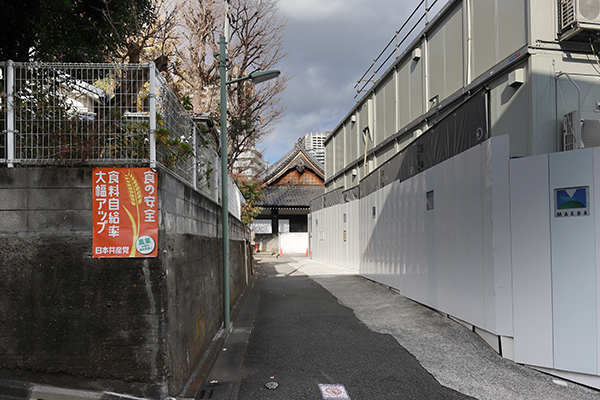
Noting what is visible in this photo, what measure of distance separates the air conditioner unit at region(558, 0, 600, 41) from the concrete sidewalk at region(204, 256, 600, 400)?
4.95 meters

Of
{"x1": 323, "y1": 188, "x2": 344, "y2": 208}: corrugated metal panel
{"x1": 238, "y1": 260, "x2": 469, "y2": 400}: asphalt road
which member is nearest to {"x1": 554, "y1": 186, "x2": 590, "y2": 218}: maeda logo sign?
{"x1": 238, "y1": 260, "x2": 469, "y2": 400}: asphalt road

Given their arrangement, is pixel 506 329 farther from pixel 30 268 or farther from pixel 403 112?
pixel 403 112

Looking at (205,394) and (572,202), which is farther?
(572,202)

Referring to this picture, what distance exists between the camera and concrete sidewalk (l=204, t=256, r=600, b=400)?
468 cm

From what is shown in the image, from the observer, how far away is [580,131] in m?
6.41

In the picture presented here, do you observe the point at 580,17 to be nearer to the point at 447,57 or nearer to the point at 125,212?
the point at 447,57

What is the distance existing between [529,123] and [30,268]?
23.0 feet

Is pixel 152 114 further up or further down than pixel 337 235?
further up

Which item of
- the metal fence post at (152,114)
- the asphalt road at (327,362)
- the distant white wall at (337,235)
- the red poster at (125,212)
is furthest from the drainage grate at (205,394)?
the distant white wall at (337,235)

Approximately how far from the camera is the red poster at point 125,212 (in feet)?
13.3

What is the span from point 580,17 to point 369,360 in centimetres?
603

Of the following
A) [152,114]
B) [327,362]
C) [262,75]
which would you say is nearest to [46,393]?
[152,114]

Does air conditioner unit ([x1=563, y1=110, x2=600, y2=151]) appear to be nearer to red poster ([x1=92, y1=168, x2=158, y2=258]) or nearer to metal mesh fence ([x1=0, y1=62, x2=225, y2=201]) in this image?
metal mesh fence ([x1=0, y1=62, x2=225, y2=201])

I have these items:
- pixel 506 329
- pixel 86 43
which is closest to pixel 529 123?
pixel 506 329
